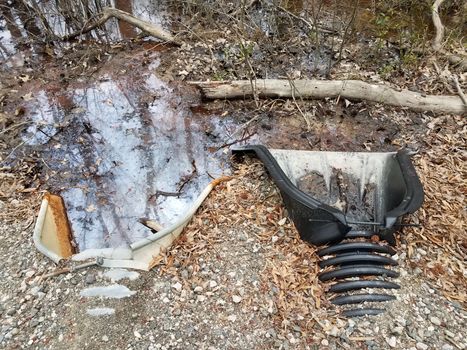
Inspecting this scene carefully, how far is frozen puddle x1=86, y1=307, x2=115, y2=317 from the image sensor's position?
301 cm

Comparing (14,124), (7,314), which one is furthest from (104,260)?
(14,124)

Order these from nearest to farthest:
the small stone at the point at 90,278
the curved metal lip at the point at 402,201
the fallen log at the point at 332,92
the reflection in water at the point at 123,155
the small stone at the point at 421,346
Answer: the small stone at the point at 421,346 → the curved metal lip at the point at 402,201 → the small stone at the point at 90,278 → the reflection in water at the point at 123,155 → the fallen log at the point at 332,92

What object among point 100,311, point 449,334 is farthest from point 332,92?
point 100,311

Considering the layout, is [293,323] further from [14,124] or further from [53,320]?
[14,124]

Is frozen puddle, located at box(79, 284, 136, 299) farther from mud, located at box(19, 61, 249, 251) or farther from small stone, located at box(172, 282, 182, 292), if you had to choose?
mud, located at box(19, 61, 249, 251)

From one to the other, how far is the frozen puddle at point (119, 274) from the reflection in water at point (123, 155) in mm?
650

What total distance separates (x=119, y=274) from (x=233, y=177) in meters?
1.55

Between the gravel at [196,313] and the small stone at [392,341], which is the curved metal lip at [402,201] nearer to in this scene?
the gravel at [196,313]

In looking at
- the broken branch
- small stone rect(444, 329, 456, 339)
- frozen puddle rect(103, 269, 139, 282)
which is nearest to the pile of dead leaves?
small stone rect(444, 329, 456, 339)

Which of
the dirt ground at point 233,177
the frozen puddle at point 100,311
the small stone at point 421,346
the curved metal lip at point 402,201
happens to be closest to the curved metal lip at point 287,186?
the curved metal lip at point 402,201

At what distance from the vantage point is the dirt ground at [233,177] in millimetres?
2928

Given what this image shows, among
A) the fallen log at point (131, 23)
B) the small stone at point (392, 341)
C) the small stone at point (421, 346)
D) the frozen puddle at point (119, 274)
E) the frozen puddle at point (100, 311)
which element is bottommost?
the small stone at point (421, 346)

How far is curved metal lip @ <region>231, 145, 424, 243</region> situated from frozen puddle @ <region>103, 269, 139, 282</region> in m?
1.42

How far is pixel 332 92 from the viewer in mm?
5250
